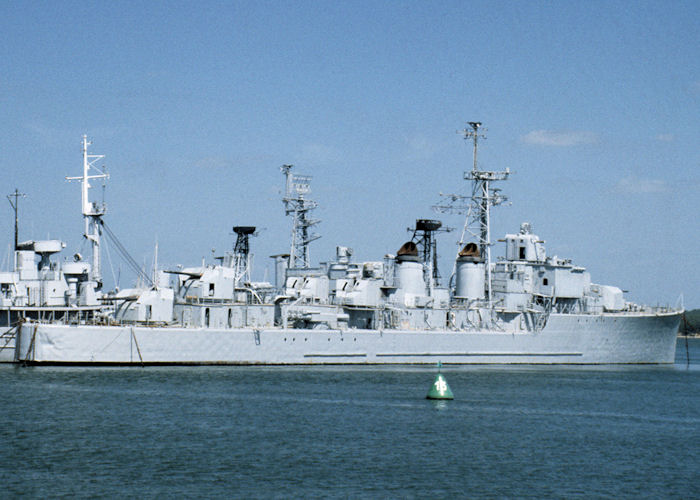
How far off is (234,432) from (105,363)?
54.5 ft

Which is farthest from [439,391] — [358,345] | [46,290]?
[46,290]

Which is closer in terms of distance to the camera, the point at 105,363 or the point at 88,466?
the point at 88,466

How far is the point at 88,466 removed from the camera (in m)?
21.0

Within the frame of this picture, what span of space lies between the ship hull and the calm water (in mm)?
1322

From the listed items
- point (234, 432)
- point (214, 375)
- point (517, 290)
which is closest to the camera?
point (234, 432)

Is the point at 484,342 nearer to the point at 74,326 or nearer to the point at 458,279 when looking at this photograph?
the point at 458,279

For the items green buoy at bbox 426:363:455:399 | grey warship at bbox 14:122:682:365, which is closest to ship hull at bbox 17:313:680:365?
grey warship at bbox 14:122:682:365

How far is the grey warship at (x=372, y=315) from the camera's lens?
137ft

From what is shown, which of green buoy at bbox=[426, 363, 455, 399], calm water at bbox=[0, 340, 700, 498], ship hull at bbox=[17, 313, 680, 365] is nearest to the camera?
calm water at bbox=[0, 340, 700, 498]

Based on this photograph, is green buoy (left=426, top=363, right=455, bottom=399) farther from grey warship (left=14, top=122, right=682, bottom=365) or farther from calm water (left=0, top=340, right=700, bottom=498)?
grey warship (left=14, top=122, right=682, bottom=365)

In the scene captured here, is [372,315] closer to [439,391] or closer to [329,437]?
[439,391]

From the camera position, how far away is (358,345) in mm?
46406

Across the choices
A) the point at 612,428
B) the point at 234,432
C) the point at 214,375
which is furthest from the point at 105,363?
the point at 612,428

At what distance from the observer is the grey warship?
137ft
